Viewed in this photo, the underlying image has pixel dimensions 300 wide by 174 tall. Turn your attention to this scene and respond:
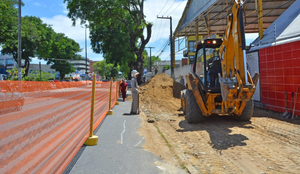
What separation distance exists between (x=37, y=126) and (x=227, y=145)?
3.87 metres

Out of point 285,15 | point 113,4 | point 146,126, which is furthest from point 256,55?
point 113,4

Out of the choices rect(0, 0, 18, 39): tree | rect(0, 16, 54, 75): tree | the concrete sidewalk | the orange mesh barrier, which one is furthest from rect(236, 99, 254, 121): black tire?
rect(0, 16, 54, 75): tree

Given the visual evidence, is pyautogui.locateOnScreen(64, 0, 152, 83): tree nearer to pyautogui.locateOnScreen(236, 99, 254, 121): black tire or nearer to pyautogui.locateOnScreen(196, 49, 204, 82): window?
pyautogui.locateOnScreen(196, 49, 204, 82): window

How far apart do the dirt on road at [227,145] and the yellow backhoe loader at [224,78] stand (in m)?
0.51

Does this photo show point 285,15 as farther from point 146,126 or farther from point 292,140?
point 146,126

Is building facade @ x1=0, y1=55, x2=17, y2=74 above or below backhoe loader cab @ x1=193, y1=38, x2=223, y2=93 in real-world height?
above

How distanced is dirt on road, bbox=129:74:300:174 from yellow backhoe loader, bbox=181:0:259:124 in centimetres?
51

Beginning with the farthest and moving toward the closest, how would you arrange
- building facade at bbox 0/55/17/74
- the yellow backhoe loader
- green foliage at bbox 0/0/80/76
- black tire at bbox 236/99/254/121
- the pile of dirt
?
building facade at bbox 0/55/17/74 → green foliage at bbox 0/0/80/76 → the pile of dirt → black tire at bbox 236/99/254/121 → the yellow backhoe loader

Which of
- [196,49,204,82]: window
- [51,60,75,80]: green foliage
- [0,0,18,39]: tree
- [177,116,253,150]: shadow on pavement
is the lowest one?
[177,116,253,150]: shadow on pavement

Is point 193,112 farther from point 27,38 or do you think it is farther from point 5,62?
point 5,62

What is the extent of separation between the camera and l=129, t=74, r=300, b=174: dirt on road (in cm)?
396

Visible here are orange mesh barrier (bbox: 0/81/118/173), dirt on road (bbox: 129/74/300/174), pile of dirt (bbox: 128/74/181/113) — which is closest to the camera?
orange mesh barrier (bbox: 0/81/118/173)

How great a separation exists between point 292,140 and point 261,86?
5452 mm

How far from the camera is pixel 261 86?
1045 centimetres
